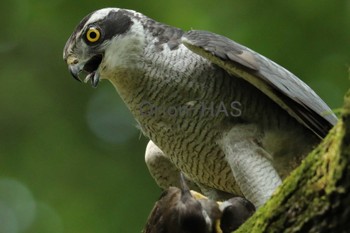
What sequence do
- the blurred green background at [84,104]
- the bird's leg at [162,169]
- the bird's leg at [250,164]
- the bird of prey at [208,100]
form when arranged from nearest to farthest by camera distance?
the bird's leg at [250,164] → the bird of prey at [208,100] → the bird's leg at [162,169] → the blurred green background at [84,104]

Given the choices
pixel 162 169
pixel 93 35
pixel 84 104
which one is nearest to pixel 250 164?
pixel 162 169

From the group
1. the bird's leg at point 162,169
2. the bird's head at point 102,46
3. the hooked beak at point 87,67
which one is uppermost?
the bird's head at point 102,46

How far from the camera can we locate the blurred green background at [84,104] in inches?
382

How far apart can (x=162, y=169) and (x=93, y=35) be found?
1190 mm

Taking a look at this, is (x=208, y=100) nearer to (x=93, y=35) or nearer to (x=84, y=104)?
(x=93, y=35)

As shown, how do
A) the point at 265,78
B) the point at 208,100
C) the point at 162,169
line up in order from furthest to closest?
1. the point at 162,169
2. the point at 208,100
3. the point at 265,78

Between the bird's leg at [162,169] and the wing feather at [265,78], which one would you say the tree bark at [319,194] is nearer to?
the wing feather at [265,78]

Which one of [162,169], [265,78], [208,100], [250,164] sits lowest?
[162,169]

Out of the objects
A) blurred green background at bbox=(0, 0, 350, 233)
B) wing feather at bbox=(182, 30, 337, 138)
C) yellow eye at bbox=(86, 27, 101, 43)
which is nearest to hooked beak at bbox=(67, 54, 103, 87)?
yellow eye at bbox=(86, 27, 101, 43)

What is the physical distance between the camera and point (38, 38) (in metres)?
10.9

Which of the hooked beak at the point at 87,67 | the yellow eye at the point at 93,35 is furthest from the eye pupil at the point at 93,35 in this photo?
the hooked beak at the point at 87,67

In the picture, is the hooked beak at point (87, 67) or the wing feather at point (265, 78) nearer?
the wing feather at point (265, 78)

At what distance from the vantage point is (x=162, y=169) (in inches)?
281

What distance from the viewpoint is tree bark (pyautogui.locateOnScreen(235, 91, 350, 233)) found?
3.94 metres
